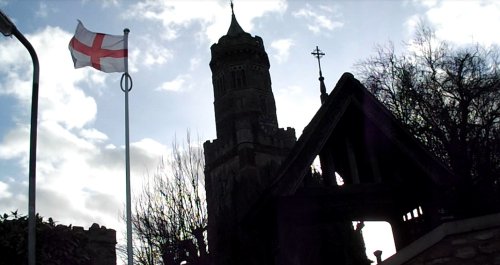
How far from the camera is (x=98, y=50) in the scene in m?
11.2

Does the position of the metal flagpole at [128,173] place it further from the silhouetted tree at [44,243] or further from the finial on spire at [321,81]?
the finial on spire at [321,81]

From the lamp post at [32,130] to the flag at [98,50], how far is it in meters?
2.10

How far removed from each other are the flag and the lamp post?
2.10m

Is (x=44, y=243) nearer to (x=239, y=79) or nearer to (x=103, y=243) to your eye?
(x=103, y=243)

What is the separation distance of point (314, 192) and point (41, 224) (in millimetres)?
6411

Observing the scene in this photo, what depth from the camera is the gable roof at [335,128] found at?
28.8 ft

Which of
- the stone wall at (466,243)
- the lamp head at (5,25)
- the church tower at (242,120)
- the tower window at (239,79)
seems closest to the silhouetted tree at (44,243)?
the lamp head at (5,25)

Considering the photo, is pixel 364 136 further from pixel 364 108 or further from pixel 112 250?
pixel 112 250

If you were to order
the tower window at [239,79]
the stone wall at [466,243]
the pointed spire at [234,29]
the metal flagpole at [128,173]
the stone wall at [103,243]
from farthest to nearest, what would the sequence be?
1. the pointed spire at [234,29]
2. the tower window at [239,79]
3. the stone wall at [103,243]
4. the metal flagpole at [128,173]
5. the stone wall at [466,243]

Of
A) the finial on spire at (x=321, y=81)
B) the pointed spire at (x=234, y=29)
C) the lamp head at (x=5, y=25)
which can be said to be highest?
the pointed spire at (x=234, y=29)

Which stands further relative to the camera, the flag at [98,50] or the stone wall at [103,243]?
the stone wall at [103,243]

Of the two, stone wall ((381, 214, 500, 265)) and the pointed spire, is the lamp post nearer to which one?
stone wall ((381, 214, 500, 265))

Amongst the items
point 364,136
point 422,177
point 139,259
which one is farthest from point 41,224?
point 139,259

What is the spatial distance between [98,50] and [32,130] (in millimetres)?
3396
